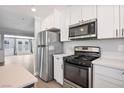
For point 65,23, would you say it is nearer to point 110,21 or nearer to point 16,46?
point 110,21

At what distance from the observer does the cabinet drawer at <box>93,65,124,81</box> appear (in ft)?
4.13

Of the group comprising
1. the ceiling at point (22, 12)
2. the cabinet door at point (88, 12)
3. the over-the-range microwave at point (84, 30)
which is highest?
the ceiling at point (22, 12)

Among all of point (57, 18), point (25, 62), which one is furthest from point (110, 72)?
point (25, 62)

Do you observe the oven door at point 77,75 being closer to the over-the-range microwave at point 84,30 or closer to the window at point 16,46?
the over-the-range microwave at point 84,30

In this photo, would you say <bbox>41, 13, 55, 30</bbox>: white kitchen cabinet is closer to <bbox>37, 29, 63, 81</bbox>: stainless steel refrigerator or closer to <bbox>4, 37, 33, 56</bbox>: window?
<bbox>37, 29, 63, 81</bbox>: stainless steel refrigerator

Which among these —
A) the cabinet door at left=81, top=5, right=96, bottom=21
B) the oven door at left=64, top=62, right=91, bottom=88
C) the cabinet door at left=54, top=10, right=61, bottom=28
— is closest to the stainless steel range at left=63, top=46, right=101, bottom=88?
the oven door at left=64, top=62, right=91, bottom=88

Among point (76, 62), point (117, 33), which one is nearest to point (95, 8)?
point (117, 33)

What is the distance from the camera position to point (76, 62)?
5.93 ft

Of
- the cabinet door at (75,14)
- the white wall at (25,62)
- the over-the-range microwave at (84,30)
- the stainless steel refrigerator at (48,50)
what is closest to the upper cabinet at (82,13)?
the cabinet door at (75,14)

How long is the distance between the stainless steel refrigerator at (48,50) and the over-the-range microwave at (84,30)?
684 millimetres

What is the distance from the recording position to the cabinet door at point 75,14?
2202 millimetres

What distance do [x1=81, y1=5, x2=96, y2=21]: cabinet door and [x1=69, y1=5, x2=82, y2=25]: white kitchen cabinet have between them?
0.11m

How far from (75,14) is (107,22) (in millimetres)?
868
